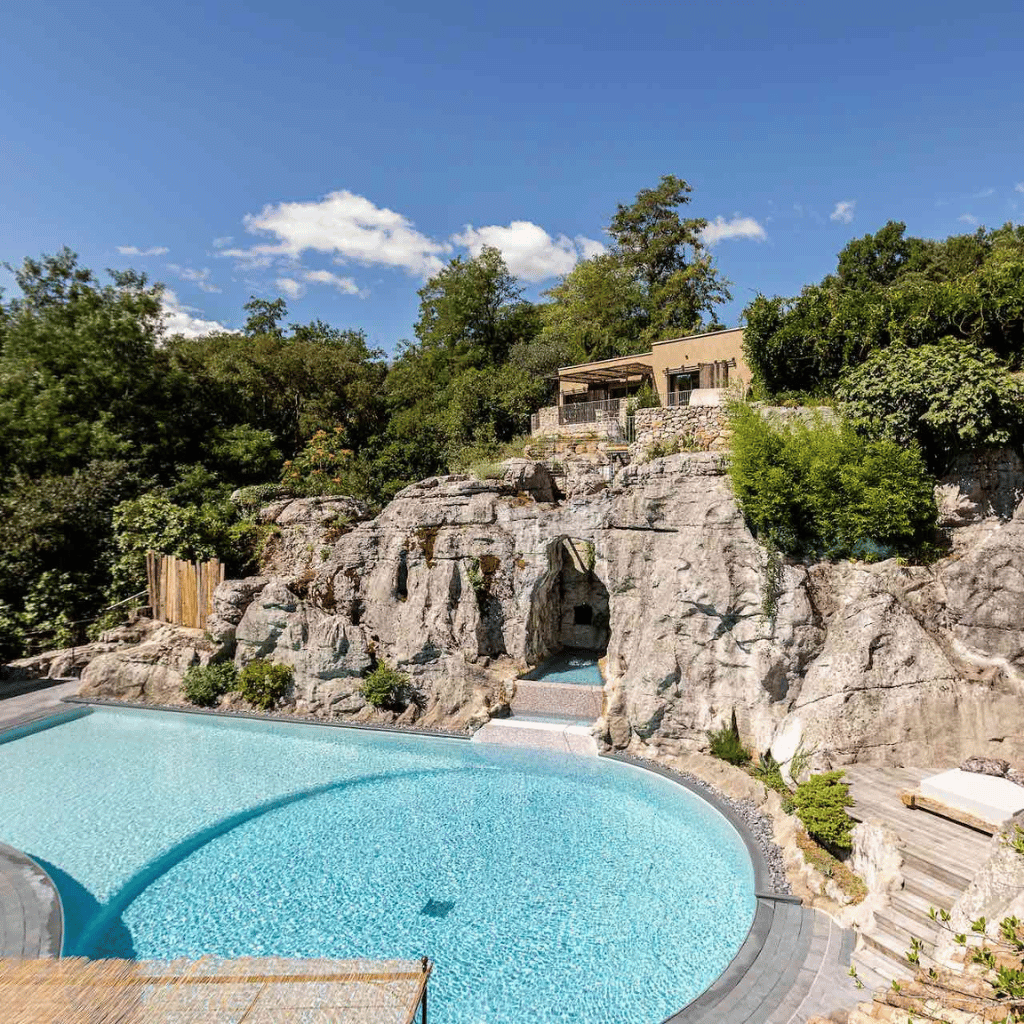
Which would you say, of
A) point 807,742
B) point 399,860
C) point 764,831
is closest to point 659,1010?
point 764,831

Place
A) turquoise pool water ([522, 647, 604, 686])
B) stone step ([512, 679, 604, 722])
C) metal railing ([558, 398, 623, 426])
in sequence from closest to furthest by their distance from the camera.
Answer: stone step ([512, 679, 604, 722]) → turquoise pool water ([522, 647, 604, 686]) → metal railing ([558, 398, 623, 426])

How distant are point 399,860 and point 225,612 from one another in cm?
943

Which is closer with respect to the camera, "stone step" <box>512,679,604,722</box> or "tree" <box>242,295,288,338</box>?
"stone step" <box>512,679,604,722</box>

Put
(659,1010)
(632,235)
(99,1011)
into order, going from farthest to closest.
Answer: (632,235)
(659,1010)
(99,1011)

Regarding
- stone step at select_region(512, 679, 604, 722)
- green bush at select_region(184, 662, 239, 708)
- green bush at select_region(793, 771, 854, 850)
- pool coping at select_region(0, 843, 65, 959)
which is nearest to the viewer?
pool coping at select_region(0, 843, 65, 959)

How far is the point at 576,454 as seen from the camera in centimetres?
2156

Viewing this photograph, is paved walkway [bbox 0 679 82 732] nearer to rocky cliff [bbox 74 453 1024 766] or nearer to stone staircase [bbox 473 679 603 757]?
rocky cliff [bbox 74 453 1024 766]

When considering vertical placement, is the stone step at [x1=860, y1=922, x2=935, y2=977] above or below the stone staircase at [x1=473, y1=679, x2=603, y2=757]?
below

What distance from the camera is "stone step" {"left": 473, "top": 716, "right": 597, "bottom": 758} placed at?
1184 centimetres

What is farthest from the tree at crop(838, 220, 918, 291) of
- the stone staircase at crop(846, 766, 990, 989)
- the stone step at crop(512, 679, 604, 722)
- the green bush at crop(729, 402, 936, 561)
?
the stone staircase at crop(846, 766, 990, 989)

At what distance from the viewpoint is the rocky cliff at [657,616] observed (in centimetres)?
961

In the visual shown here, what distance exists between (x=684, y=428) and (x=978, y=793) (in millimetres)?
11619

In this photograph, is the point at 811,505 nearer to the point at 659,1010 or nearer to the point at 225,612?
the point at 659,1010

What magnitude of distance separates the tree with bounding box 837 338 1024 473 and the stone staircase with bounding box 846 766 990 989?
6.75 meters
